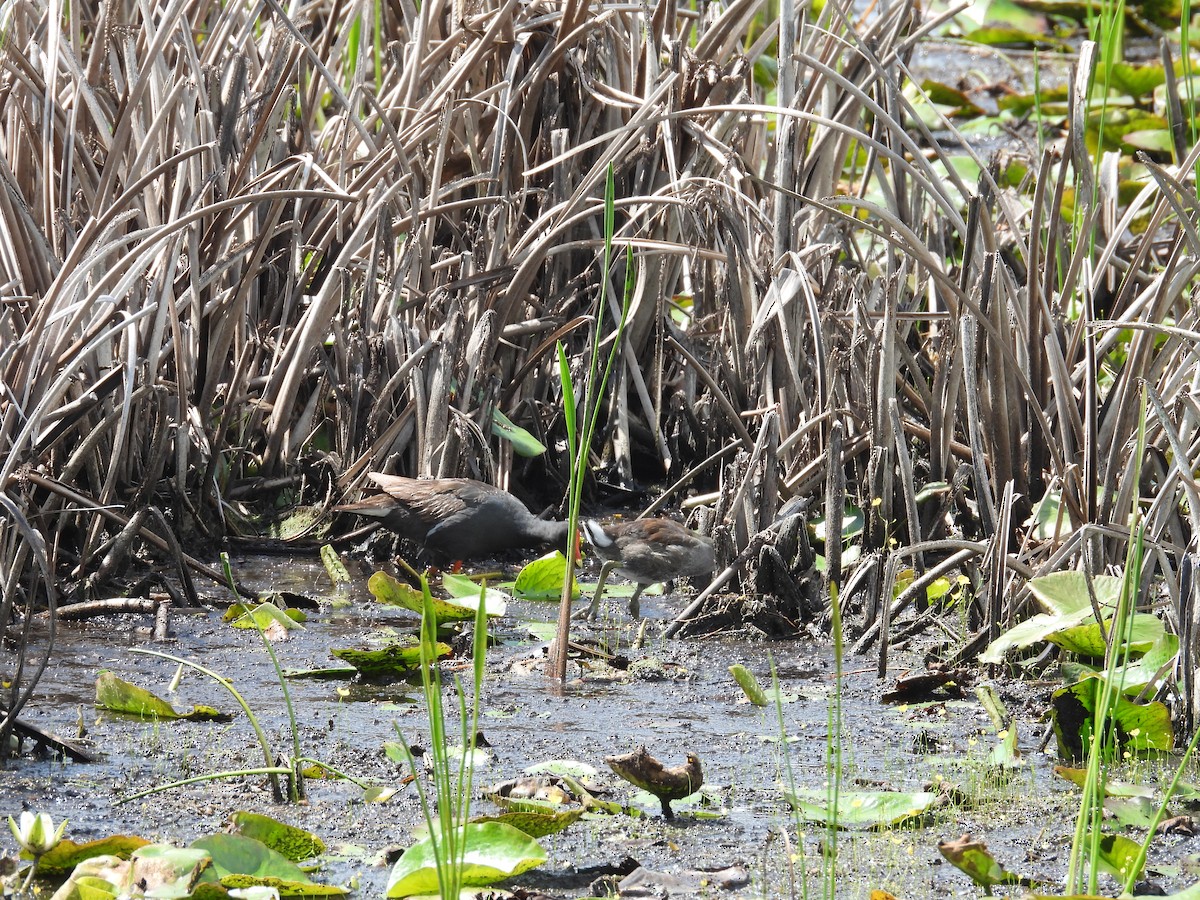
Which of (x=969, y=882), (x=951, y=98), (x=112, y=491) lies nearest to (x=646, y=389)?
(x=112, y=491)

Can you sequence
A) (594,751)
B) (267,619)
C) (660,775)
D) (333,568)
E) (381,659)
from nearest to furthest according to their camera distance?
(660,775)
(594,751)
(381,659)
(267,619)
(333,568)

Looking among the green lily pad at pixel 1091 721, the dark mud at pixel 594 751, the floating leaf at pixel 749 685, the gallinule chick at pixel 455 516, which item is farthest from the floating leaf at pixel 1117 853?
the gallinule chick at pixel 455 516

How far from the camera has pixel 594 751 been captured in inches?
134

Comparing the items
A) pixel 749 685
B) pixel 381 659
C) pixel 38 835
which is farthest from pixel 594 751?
pixel 38 835

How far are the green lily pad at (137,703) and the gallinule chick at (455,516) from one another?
1504mm

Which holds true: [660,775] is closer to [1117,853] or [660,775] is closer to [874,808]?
[874,808]

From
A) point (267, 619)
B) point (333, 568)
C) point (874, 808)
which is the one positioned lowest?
point (333, 568)

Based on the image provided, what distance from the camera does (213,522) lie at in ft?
16.4

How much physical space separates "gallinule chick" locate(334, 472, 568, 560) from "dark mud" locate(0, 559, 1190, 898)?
1.47 feet

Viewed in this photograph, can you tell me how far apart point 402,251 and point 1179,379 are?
9.36ft

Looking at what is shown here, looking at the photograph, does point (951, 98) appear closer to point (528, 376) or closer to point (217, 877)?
point (528, 376)

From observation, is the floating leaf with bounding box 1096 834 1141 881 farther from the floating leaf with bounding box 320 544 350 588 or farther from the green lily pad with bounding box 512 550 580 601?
the floating leaf with bounding box 320 544 350 588

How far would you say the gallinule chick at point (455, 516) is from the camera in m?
4.95

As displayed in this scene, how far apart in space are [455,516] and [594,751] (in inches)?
67.8
